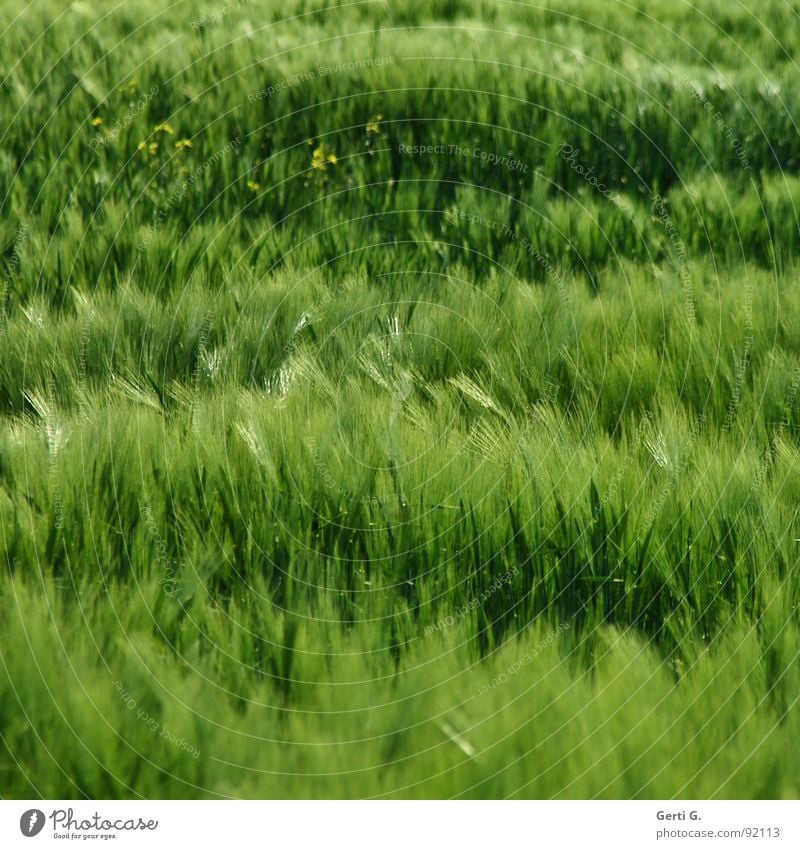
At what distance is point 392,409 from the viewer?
142 centimetres

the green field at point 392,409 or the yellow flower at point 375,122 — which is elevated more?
the yellow flower at point 375,122

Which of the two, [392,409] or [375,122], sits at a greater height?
[375,122]

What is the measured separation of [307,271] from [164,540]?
108 centimetres

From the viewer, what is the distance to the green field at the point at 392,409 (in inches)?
36.1

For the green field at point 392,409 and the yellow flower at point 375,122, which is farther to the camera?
the yellow flower at point 375,122

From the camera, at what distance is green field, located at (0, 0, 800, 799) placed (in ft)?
3.01
